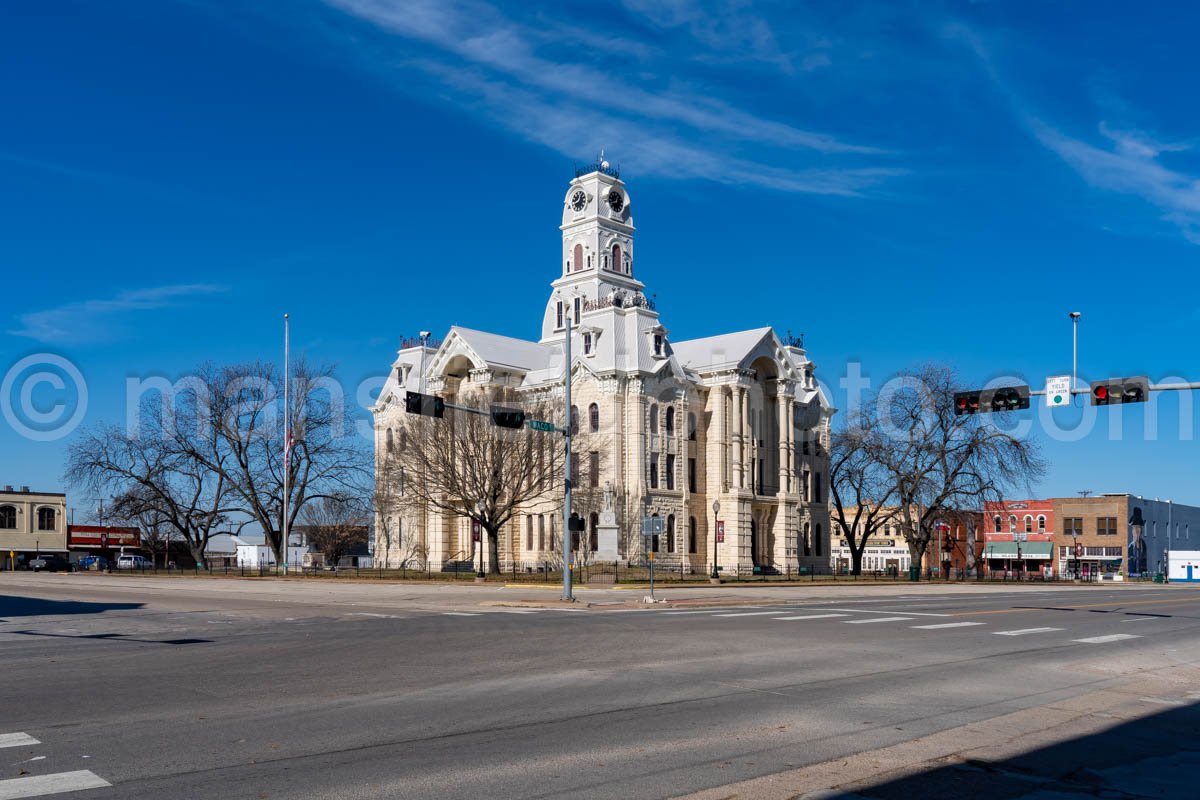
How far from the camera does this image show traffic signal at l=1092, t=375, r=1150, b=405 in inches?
1046

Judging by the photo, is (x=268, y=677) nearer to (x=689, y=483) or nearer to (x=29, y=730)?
(x=29, y=730)

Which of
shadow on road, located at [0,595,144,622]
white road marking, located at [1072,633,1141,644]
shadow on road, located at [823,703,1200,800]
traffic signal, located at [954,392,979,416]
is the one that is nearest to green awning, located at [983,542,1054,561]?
traffic signal, located at [954,392,979,416]

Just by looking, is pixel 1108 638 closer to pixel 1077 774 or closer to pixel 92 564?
pixel 1077 774

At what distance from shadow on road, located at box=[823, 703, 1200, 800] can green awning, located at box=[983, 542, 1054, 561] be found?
114124 millimetres

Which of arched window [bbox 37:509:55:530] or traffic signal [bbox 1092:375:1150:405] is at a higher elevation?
traffic signal [bbox 1092:375:1150:405]

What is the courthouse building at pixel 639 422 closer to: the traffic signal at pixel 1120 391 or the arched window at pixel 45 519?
the traffic signal at pixel 1120 391

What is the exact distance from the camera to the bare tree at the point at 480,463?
2413 inches

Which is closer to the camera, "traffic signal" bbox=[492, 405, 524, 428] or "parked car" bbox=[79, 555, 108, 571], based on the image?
"traffic signal" bbox=[492, 405, 524, 428]

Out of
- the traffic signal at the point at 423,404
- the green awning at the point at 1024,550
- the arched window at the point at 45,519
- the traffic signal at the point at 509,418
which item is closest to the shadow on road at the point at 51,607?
the traffic signal at the point at 423,404

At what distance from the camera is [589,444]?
234 ft

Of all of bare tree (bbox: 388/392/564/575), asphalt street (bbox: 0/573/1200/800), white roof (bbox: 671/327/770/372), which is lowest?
asphalt street (bbox: 0/573/1200/800)

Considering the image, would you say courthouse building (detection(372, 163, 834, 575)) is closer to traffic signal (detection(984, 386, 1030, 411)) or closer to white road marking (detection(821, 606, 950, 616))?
white road marking (detection(821, 606, 950, 616))

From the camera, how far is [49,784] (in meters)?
7.89

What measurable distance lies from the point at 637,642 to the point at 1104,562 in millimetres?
109402
